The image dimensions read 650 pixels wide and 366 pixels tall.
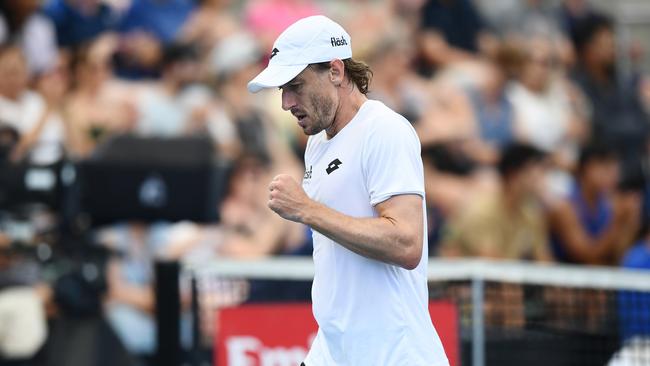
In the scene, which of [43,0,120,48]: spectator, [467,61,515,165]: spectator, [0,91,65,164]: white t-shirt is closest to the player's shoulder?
[0,91,65,164]: white t-shirt

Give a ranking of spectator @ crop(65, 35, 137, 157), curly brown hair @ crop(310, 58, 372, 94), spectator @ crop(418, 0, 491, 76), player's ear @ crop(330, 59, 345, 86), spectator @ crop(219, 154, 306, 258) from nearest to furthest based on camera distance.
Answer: player's ear @ crop(330, 59, 345, 86) → curly brown hair @ crop(310, 58, 372, 94) → spectator @ crop(219, 154, 306, 258) → spectator @ crop(65, 35, 137, 157) → spectator @ crop(418, 0, 491, 76)

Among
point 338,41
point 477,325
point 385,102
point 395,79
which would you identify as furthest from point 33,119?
point 338,41

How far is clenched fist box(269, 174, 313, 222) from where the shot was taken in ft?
13.4

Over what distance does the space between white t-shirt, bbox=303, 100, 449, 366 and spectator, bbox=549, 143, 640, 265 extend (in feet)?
21.8

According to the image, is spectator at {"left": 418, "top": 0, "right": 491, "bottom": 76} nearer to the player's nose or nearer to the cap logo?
the cap logo

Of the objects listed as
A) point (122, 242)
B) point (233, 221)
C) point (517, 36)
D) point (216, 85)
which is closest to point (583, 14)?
point (517, 36)

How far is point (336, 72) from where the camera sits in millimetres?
4340

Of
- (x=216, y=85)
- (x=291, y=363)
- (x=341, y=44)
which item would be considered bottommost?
→ (x=291, y=363)

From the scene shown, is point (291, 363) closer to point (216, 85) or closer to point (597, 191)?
point (216, 85)

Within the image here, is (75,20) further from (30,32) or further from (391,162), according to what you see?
(391,162)

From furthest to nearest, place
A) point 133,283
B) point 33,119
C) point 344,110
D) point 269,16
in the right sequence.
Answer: point 269,16 → point 33,119 → point 133,283 → point 344,110

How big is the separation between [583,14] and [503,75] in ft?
6.22

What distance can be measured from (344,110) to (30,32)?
19.7 ft

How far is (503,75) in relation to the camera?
12094 millimetres
